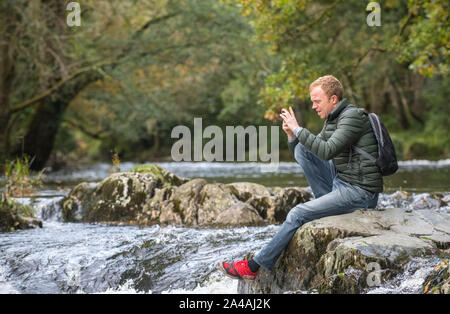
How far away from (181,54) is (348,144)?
16.1 m

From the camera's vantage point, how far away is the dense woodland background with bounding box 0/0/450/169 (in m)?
13.8

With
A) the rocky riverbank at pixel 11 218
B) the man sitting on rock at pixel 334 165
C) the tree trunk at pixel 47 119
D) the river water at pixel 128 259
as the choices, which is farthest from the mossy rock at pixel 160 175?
the tree trunk at pixel 47 119

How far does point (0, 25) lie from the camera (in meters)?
16.7

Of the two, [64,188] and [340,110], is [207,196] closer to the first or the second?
[340,110]

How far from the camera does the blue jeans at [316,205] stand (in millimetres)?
4719

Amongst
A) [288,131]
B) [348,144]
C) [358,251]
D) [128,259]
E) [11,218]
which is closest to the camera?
[358,251]

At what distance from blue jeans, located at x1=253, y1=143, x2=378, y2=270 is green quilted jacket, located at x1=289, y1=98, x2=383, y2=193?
108 mm

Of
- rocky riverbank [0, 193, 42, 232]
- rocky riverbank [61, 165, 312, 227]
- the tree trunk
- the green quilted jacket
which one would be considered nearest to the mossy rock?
rocky riverbank [61, 165, 312, 227]

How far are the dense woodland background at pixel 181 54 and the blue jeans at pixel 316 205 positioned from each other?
6.91 metres

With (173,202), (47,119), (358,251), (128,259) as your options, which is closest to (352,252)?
(358,251)

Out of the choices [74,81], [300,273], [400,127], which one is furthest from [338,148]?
[400,127]

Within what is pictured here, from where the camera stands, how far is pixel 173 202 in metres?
9.16

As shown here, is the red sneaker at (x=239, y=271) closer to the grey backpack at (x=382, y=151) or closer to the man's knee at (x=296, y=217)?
the man's knee at (x=296, y=217)

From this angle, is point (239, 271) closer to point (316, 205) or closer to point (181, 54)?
point (316, 205)
